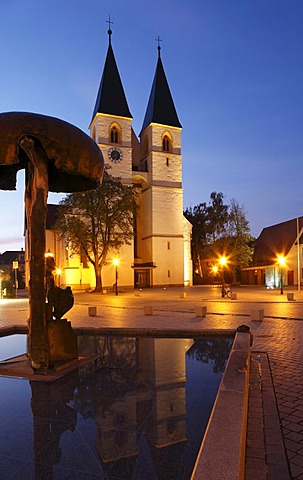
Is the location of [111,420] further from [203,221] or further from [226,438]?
[203,221]

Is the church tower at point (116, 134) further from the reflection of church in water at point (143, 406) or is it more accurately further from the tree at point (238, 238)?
the reflection of church in water at point (143, 406)

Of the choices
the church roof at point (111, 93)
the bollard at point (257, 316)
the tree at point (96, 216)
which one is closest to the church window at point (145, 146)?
the church roof at point (111, 93)

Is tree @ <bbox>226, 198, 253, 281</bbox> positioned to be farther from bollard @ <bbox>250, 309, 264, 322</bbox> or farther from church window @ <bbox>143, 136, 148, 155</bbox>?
bollard @ <bbox>250, 309, 264, 322</bbox>

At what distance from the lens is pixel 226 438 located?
10.6 feet

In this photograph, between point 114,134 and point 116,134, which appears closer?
point 114,134

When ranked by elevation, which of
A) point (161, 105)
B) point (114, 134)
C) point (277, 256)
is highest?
point (161, 105)

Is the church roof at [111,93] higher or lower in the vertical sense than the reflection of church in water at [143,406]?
higher

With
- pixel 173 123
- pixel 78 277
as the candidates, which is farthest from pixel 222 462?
pixel 173 123

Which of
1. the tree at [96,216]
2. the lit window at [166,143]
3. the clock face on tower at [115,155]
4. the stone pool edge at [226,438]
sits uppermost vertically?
the lit window at [166,143]

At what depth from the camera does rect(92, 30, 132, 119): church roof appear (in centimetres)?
5234

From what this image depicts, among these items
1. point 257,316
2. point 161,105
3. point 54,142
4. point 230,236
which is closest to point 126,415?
point 54,142

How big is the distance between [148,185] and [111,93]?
14.3 meters

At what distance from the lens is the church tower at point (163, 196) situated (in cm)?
5269

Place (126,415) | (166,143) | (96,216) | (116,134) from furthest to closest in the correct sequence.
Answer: (166,143) < (116,134) < (96,216) < (126,415)
